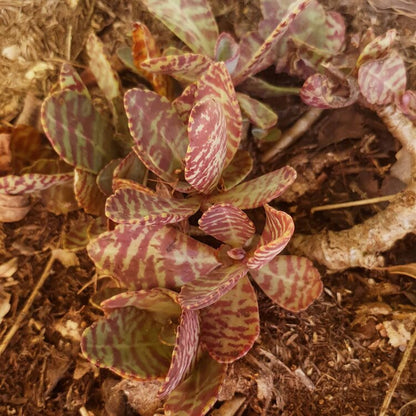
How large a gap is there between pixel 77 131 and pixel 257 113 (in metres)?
0.34

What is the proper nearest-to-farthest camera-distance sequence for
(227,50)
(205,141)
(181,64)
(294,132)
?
(205,141), (181,64), (227,50), (294,132)

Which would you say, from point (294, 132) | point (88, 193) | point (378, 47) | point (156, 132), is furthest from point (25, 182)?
point (378, 47)

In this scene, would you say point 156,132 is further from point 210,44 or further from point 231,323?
point 231,323

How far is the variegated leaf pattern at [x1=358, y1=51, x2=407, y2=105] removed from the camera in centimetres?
90

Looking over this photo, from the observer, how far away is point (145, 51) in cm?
93

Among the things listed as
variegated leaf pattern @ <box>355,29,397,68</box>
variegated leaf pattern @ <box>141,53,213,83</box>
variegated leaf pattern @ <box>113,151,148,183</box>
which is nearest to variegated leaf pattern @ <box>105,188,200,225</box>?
Answer: variegated leaf pattern @ <box>113,151,148,183</box>

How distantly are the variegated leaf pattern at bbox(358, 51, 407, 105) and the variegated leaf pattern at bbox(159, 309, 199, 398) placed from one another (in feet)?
1.67

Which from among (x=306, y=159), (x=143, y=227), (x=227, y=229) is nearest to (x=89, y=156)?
(x=143, y=227)

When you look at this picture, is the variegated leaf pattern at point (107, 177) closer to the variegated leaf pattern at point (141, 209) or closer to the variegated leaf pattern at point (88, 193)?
the variegated leaf pattern at point (88, 193)

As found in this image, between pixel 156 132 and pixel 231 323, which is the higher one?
pixel 156 132

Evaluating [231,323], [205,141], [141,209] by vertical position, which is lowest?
[231,323]

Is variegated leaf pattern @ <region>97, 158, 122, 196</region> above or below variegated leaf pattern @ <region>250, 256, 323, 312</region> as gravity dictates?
above

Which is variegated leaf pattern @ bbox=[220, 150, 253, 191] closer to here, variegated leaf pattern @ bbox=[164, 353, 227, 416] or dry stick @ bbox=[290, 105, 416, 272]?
dry stick @ bbox=[290, 105, 416, 272]

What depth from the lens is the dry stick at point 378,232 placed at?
92 cm
